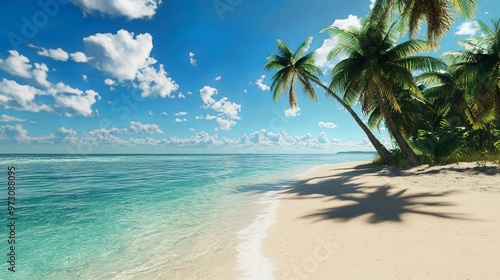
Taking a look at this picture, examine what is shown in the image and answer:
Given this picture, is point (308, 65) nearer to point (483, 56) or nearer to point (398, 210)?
point (483, 56)

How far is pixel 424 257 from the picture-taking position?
3.35 metres

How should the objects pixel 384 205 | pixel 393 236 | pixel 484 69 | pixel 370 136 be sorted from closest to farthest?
pixel 393 236 → pixel 384 205 → pixel 484 69 → pixel 370 136

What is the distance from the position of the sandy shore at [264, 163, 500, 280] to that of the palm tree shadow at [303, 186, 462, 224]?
17 millimetres

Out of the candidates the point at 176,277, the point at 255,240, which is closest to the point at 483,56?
the point at 255,240

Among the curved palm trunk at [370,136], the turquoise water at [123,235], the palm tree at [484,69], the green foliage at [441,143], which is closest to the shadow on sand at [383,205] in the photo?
the turquoise water at [123,235]

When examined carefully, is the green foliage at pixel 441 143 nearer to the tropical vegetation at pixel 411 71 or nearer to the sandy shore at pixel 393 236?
the tropical vegetation at pixel 411 71

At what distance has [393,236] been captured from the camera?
4.16 metres

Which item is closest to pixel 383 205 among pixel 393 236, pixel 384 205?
pixel 384 205

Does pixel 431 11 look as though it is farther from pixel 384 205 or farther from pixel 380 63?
pixel 384 205

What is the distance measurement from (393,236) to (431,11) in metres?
10.9

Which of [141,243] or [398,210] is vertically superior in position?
[398,210]

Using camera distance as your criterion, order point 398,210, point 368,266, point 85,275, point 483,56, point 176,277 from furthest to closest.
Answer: point 483,56, point 398,210, point 85,275, point 176,277, point 368,266

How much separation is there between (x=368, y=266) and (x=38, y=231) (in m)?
7.48

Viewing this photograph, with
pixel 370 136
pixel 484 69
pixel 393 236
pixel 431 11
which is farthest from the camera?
pixel 370 136
